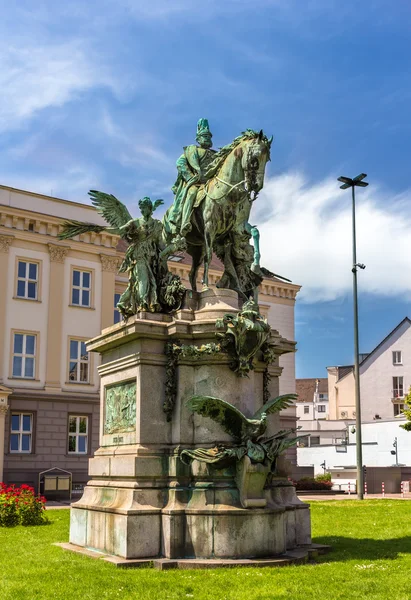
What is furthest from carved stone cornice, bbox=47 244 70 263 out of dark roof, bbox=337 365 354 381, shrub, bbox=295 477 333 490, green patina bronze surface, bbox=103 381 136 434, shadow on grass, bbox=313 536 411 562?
dark roof, bbox=337 365 354 381

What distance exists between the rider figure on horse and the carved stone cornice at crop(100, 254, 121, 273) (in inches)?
1074

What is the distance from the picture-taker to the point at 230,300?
12.5 metres

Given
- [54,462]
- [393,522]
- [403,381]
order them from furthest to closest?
[403,381] < [54,462] < [393,522]

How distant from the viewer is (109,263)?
40969 millimetres

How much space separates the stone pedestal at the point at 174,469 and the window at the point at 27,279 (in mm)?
26391

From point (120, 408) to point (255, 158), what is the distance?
4646mm

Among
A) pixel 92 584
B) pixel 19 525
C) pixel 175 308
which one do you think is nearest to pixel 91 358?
pixel 19 525

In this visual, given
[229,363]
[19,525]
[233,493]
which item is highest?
[229,363]

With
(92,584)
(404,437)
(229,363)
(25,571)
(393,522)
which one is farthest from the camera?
(404,437)

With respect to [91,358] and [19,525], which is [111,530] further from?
[91,358]

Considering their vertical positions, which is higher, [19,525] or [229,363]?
[229,363]

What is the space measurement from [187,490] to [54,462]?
2690cm

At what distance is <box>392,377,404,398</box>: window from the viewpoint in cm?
6662

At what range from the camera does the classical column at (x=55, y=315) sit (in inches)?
1501
